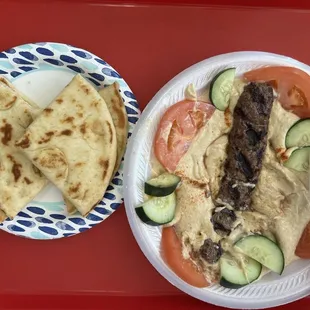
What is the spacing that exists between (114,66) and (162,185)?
0.58 metres

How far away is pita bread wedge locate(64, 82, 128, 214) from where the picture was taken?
2.36 meters

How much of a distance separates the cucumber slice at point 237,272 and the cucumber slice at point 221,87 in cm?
62

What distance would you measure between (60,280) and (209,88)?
3.30 feet

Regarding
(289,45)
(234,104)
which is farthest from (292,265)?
(289,45)

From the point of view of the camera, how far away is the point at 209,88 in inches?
92.7

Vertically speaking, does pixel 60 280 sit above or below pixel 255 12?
below

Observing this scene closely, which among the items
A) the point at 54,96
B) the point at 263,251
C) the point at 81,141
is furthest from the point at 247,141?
the point at 54,96

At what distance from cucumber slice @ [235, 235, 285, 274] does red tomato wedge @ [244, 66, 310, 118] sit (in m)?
0.52

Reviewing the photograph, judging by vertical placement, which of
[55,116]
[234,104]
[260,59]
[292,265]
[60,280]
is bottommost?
[60,280]

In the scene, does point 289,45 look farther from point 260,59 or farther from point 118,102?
point 118,102

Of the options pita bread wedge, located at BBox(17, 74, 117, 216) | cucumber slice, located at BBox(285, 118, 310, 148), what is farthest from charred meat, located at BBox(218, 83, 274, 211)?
pita bread wedge, located at BBox(17, 74, 117, 216)

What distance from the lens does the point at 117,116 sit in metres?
2.37

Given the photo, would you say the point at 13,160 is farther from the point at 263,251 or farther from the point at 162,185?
the point at 263,251

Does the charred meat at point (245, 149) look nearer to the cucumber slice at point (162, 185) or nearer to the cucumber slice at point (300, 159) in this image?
the cucumber slice at point (300, 159)
